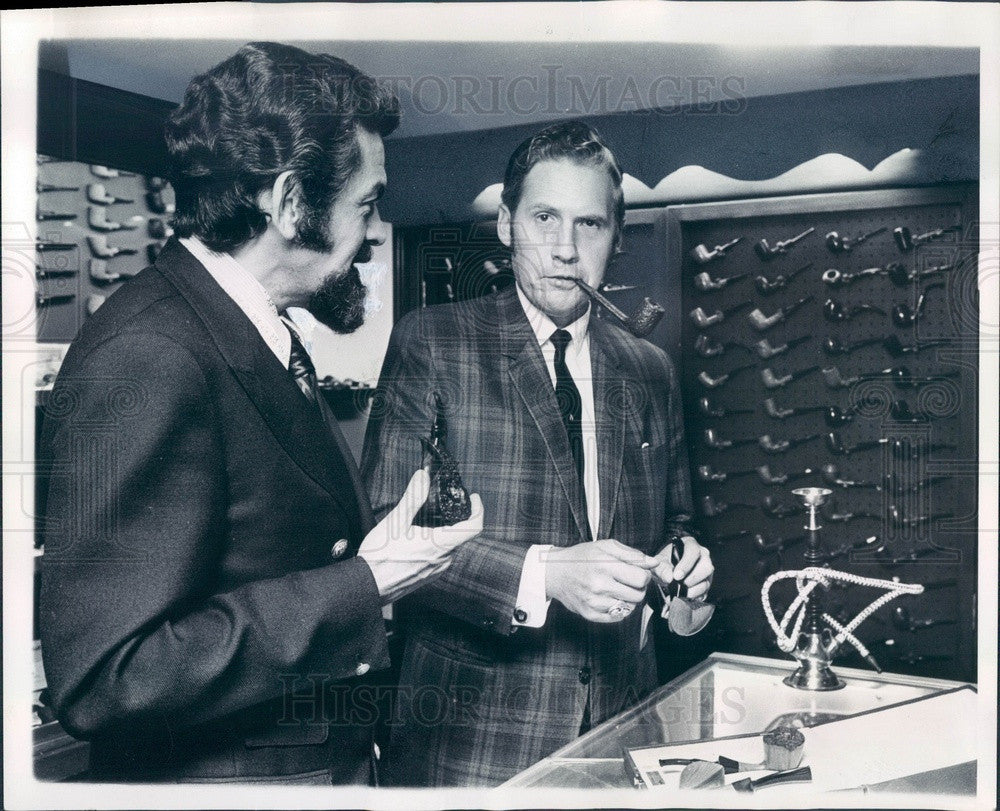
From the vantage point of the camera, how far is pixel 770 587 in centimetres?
200

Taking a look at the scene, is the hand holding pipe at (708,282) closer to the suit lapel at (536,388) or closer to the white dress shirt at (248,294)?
the suit lapel at (536,388)

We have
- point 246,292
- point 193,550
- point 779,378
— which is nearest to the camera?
point 193,550

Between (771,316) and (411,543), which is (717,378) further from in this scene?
(411,543)

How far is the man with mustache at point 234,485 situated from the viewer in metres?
1.78

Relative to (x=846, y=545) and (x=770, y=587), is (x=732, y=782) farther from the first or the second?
(x=846, y=545)

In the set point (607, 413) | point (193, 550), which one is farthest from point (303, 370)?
point (607, 413)

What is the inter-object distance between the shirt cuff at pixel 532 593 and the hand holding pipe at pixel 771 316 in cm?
70

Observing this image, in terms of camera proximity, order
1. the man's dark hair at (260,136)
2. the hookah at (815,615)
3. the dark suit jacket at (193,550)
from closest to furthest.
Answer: the dark suit jacket at (193,550) < the man's dark hair at (260,136) < the hookah at (815,615)

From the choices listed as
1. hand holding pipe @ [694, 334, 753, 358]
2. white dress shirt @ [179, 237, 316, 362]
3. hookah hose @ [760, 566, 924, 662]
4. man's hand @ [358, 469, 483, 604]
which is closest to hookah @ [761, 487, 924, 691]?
hookah hose @ [760, 566, 924, 662]

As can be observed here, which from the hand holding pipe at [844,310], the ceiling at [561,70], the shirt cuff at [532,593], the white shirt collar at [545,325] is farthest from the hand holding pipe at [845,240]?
the shirt cuff at [532,593]

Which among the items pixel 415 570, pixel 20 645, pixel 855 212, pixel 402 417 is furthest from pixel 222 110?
pixel 855 212

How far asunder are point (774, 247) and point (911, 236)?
309 mm

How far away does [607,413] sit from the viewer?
1959mm

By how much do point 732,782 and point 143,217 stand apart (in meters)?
1.81
